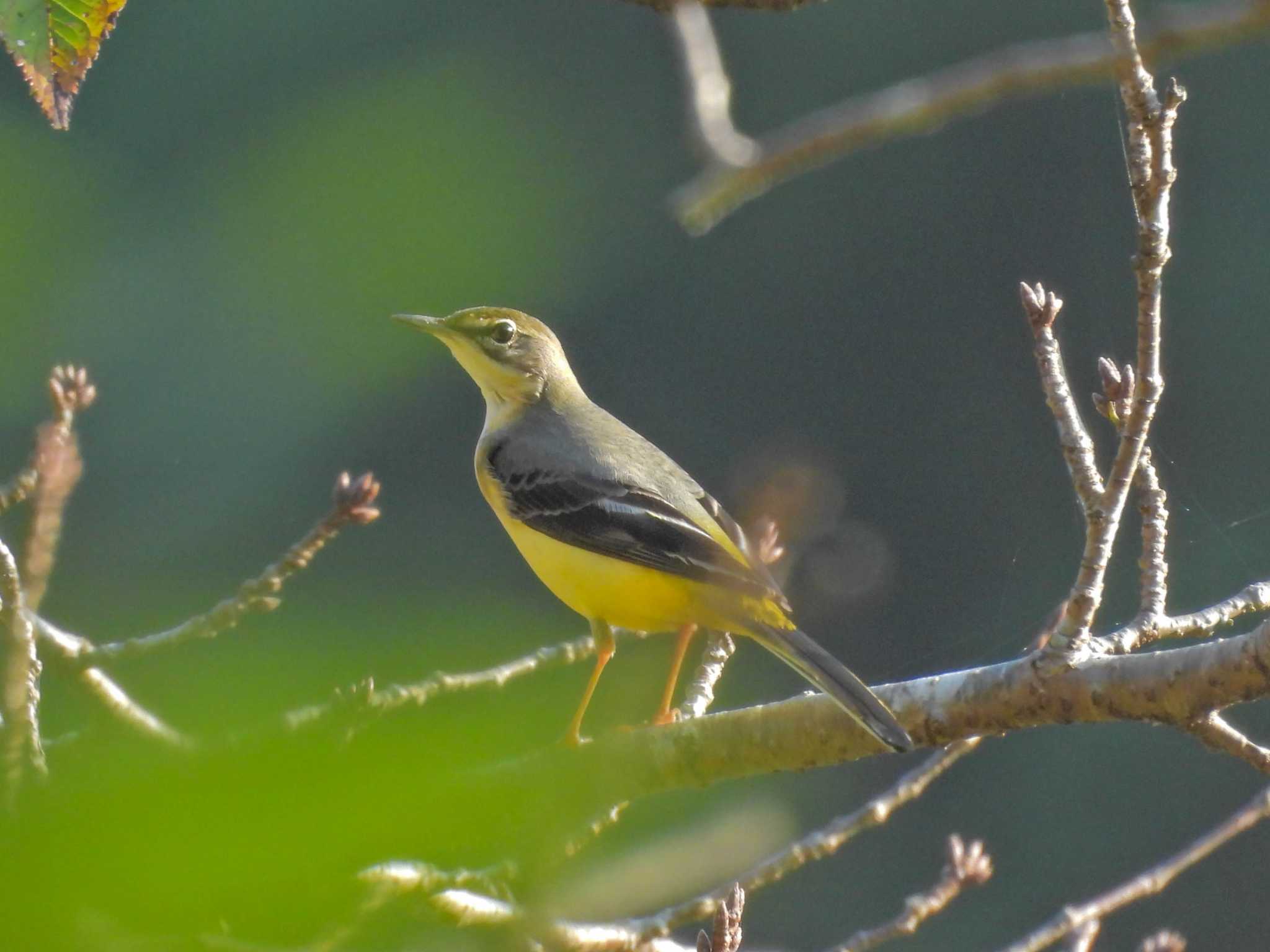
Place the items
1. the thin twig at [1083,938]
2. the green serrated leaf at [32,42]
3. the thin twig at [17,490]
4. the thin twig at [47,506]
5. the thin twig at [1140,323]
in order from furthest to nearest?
the thin twig at [1083,938] < the thin twig at [17,490] < the thin twig at [1140,323] < the green serrated leaf at [32,42] < the thin twig at [47,506]

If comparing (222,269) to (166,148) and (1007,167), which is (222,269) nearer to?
(166,148)

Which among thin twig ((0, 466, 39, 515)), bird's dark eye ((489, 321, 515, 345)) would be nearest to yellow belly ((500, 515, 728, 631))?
bird's dark eye ((489, 321, 515, 345))

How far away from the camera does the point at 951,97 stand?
0.97 meters

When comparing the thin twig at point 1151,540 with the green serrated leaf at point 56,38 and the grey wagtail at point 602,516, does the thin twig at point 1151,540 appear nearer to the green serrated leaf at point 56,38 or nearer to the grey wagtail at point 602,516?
the grey wagtail at point 602,516

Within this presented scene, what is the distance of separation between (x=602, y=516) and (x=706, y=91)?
3.05 metres

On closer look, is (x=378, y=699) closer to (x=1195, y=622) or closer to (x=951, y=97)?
(x=951, y=97)

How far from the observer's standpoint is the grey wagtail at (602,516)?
4.04 m

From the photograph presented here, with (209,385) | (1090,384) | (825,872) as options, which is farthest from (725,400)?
(209,385)

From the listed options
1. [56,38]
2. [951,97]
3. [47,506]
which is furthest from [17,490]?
[951,97]

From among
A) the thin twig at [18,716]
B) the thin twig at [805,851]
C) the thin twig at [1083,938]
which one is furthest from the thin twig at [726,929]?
the thin twig at [18,716]

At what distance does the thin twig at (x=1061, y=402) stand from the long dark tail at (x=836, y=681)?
19.8 inches

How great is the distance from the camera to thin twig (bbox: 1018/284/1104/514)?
2.63 metres

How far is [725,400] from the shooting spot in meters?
10.5

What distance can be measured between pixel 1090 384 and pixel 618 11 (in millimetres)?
4266
